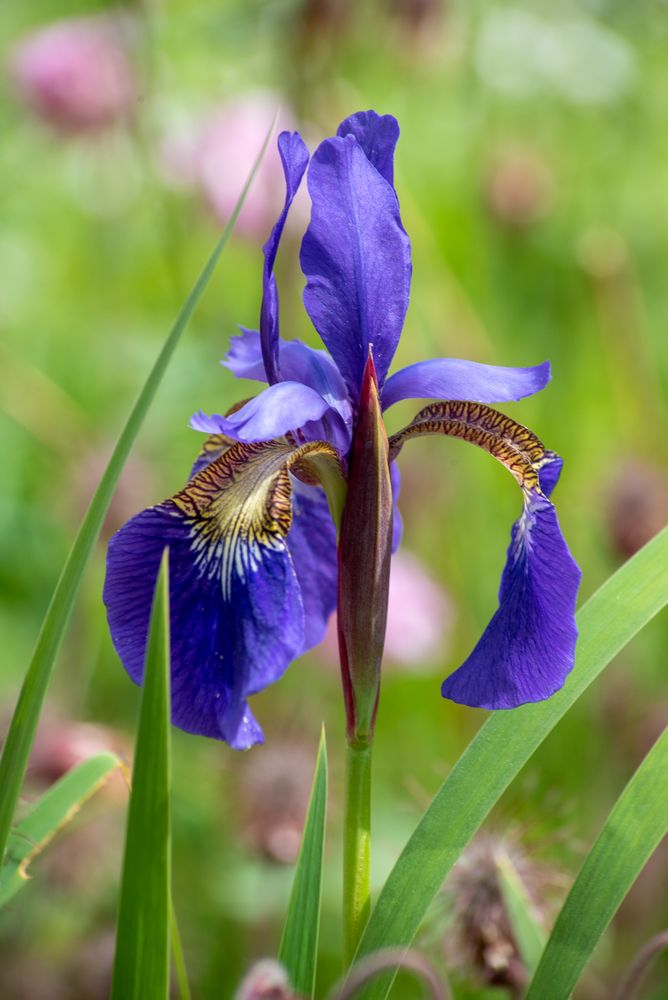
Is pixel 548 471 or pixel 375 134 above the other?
pixel 375 134

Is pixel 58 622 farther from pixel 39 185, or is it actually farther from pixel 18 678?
pixel 39 185

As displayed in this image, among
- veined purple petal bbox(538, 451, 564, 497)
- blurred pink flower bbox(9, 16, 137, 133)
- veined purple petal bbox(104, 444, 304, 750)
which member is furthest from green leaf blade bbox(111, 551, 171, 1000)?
blurred pink flower bbox(9, 16, 137, 133)

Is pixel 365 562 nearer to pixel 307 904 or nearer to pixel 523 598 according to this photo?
pixel 523 598

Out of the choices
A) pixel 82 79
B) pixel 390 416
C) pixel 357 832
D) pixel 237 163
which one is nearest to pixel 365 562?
pixel 357 832

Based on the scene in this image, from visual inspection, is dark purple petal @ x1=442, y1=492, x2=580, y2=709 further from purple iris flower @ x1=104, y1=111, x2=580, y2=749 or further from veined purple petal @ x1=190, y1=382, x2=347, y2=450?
veined purple petal @ x1=190, y1=382, x2=347, y2=450

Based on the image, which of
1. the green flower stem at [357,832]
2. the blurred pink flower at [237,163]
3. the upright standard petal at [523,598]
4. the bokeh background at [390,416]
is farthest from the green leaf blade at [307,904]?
the blurred pink flower at [237,163]

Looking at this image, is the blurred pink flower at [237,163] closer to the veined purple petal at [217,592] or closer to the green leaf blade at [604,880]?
the veined purple petal at [217,592]
